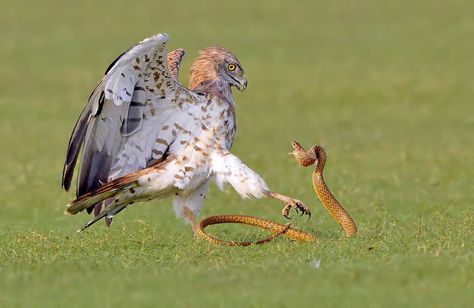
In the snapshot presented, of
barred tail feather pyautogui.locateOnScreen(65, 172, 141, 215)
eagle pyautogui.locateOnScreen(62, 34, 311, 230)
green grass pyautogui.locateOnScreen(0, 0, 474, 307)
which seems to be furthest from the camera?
barred tail feather pyautogui.locateOnScreen(65, 172, 141, 215)

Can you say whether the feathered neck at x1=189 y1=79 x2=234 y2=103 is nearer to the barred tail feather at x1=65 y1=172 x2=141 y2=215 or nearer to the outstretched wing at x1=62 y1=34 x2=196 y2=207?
the outstretched wing at x1=62 y1=34 x2=196 y2=207

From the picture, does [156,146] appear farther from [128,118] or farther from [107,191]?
[107,191]

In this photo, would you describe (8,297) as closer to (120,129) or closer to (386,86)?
(120,129)

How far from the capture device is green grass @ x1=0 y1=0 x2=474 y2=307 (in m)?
8.09

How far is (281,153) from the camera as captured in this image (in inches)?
695

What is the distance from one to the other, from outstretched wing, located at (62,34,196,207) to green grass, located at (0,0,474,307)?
0.68 meters

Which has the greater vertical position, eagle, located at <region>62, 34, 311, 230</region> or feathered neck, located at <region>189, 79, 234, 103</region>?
feathered neck, located at <region>189, 79, 234, 103</region>

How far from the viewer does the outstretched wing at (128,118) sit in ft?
33.3

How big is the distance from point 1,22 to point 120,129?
22369 millimetres

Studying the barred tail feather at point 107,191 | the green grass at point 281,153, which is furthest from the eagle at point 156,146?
the green grass at point 281,153

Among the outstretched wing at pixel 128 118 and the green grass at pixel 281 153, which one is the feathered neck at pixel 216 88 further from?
the green grass at pixel 281 153

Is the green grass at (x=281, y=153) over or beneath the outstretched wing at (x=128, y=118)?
beneath

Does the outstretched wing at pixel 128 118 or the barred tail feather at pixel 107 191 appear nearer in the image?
the outstretched wing at pixel 128 118

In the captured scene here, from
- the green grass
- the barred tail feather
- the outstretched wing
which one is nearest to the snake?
the green grass
